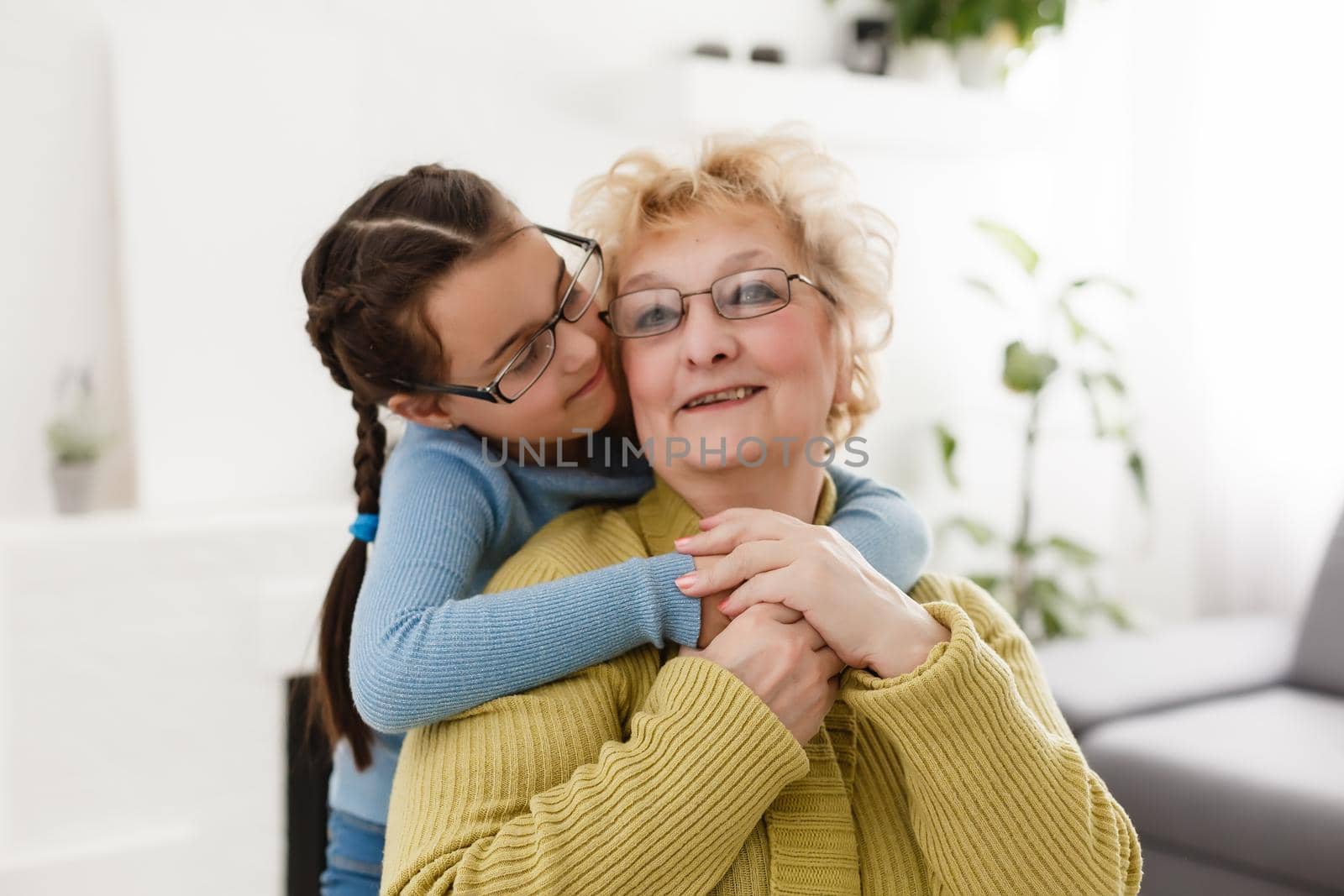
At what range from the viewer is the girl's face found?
1399 millimetres

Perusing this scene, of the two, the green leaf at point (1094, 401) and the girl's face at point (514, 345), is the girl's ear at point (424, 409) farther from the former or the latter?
the green leaf at point (1094, 401)

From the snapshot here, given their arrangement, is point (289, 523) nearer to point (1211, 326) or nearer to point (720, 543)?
point (720, 543)

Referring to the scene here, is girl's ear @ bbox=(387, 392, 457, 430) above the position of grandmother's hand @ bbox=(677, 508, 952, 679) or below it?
above

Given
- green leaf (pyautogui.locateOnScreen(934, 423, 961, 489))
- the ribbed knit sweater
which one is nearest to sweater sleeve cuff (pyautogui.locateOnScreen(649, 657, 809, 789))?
the ribbed knit sweater

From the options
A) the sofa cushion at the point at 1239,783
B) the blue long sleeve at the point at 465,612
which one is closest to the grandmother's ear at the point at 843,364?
the blue long sleeve at the point at 465,612

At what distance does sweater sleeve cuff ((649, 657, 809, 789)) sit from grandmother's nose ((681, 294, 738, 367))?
351 millimetres

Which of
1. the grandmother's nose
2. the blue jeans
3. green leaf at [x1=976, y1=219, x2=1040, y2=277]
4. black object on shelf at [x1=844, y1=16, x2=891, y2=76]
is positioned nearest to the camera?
the grandmother's nose

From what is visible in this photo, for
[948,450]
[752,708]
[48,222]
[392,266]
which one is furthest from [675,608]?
[948,450]

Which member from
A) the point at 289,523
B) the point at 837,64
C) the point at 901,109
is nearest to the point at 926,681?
the point at 289,523

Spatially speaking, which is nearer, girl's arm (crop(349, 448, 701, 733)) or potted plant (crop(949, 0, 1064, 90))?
girl's arm (crop(349, 448, 701, 733))

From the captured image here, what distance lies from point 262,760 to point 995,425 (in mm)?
2906

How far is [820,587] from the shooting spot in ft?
3.90

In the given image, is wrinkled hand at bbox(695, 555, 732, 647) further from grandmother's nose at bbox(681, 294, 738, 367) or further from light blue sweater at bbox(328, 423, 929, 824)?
grandmother's nose at bbox(681, 294, 738, 367)

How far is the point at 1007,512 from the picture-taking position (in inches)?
183
